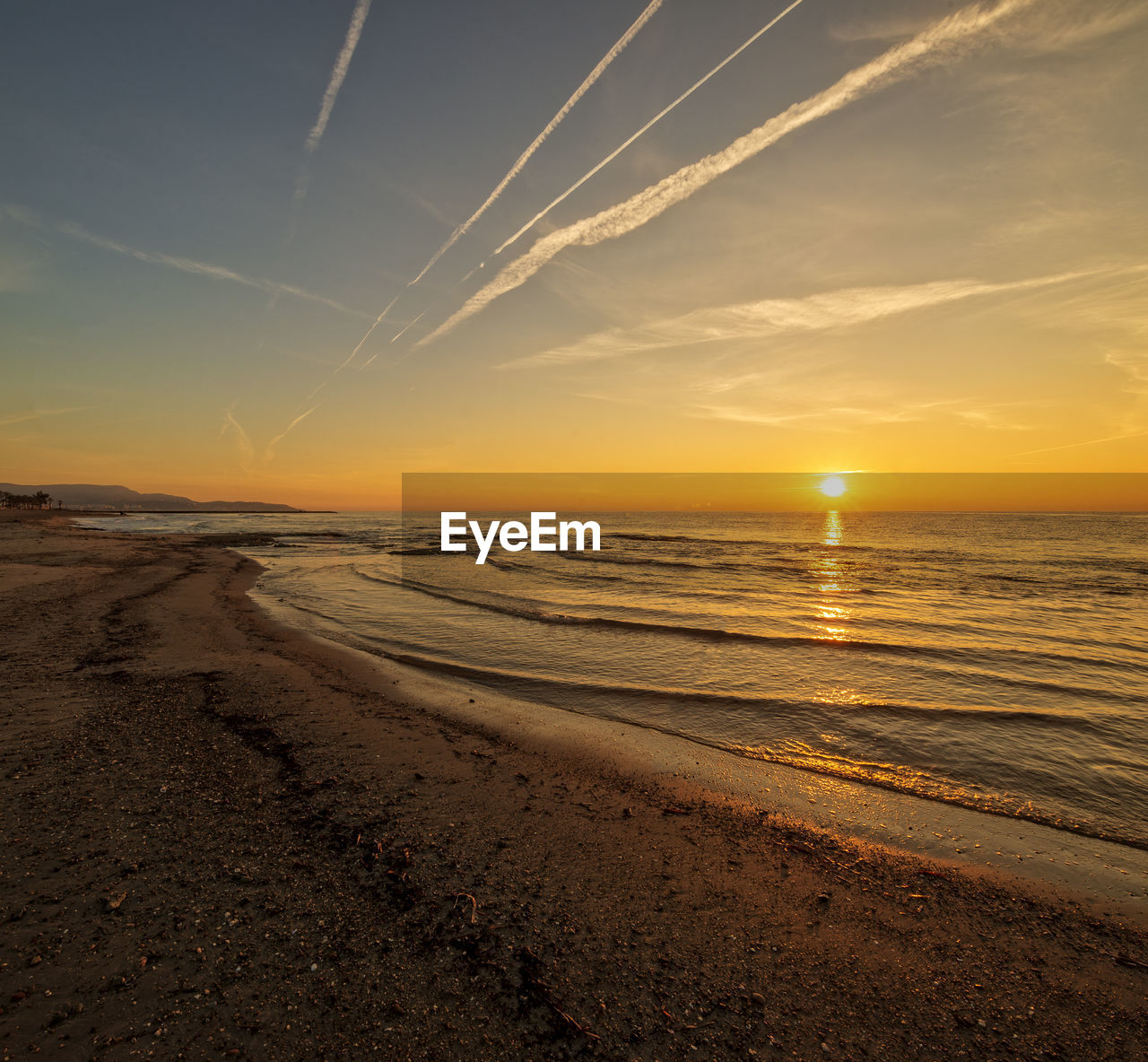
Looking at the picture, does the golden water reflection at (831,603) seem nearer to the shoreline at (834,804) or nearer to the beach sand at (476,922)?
the shoreline at (834,804)

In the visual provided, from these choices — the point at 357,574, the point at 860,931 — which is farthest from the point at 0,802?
the point at 357,574

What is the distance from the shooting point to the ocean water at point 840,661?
8875 millimetres

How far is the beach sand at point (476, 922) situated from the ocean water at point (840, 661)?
128 inches

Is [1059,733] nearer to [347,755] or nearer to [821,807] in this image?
[821,807]

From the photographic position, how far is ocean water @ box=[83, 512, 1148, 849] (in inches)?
349

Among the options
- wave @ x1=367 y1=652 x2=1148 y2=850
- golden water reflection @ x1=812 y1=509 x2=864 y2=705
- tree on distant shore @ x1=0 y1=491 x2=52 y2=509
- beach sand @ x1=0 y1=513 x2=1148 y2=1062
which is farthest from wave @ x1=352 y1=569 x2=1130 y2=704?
tree on distant shore @ x1=0 y1=491 x2=52 y2=509

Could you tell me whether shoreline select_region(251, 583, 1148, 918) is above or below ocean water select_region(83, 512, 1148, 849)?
above

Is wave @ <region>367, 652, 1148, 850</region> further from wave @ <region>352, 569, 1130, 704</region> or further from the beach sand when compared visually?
wave @ <region>352, 569, 1130, 704</region>

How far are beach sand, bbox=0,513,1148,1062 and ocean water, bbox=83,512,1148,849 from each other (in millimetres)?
3253

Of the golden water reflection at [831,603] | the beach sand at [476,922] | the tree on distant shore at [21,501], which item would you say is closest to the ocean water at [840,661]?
the golden water reflection at [831,603]

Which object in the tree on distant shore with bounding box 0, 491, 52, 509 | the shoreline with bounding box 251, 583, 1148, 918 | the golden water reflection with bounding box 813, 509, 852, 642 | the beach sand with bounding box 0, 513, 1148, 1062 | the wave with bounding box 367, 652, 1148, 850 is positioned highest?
the tree on distant shore with bounding box 0, 491, 52, 509

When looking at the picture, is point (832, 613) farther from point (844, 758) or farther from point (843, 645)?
point (844, 758)

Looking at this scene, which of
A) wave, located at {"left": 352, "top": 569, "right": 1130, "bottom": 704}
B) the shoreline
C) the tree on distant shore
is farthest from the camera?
the tree on distant shore

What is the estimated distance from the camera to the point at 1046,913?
5207 mm
